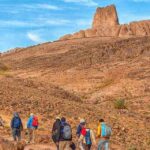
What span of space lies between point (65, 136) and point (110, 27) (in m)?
130

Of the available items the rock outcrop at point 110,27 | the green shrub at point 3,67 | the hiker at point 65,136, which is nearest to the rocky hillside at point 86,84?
the green shrub at point 3,67

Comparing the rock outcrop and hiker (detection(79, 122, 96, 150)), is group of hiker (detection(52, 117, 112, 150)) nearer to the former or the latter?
hiker (detection(79, 122, 96, 150))

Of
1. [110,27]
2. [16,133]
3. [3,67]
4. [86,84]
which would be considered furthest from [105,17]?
[16,133]

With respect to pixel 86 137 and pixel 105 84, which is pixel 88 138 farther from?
pixel 105 84

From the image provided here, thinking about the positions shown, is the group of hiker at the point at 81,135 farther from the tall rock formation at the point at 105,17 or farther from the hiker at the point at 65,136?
the tall rock formation at the point at 105,17

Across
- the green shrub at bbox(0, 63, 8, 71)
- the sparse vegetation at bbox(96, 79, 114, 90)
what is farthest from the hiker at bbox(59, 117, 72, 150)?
the green shrub at bbox(0, 63, 8, 71)

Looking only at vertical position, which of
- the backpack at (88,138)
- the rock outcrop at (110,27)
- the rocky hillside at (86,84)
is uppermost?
the rock outcrop at (110,27)

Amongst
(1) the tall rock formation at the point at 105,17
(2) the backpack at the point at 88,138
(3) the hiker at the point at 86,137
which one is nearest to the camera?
(3) the hiker at the point at 86,137

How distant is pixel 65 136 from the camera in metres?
16.1

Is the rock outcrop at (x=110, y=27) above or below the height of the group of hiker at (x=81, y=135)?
above

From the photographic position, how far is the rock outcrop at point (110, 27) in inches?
5369

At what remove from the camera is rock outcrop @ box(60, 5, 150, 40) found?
5369 inches

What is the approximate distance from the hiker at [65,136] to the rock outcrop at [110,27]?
115m

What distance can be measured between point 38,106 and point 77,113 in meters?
3.12
